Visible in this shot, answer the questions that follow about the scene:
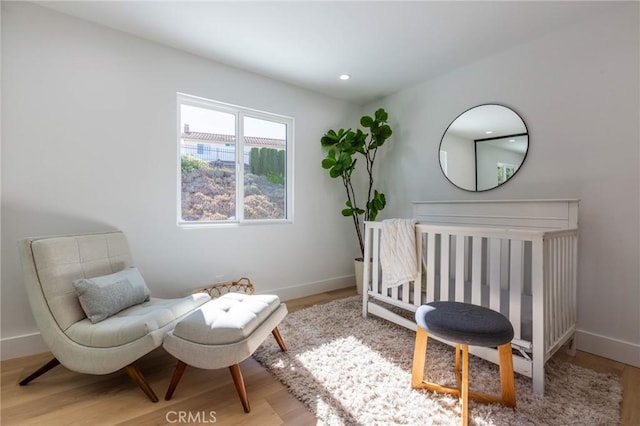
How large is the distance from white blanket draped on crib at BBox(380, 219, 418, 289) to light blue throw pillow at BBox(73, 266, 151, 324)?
1735mm

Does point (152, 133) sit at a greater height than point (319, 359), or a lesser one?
greater

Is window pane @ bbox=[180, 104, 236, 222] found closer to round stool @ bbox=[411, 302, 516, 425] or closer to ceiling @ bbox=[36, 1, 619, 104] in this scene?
ceiling @ bbox=[36, 1, 619, 104]

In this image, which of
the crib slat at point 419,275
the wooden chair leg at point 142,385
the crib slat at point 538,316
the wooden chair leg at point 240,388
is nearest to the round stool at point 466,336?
the crib slat at point 538,316

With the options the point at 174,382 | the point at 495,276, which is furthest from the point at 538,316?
the point at 174,382

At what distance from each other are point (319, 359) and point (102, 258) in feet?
5.20

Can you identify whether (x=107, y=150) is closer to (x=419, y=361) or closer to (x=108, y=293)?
(x=108, y=293)

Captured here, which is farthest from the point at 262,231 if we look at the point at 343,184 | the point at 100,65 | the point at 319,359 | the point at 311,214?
the point at 100,65

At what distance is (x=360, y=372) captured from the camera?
68.0 inches

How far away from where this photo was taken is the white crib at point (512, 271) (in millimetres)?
1548

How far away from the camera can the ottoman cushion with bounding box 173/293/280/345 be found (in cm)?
147

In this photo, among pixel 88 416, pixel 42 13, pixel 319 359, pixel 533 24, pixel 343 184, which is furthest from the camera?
pixel 343 184

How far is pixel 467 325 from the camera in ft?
4.33

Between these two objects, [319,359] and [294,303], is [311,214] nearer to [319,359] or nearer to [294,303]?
[294,303]

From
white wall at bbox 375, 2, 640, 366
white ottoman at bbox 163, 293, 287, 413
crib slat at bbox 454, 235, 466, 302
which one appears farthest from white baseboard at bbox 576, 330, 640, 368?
white ottoman at bbox 163, 293, 287, 413
